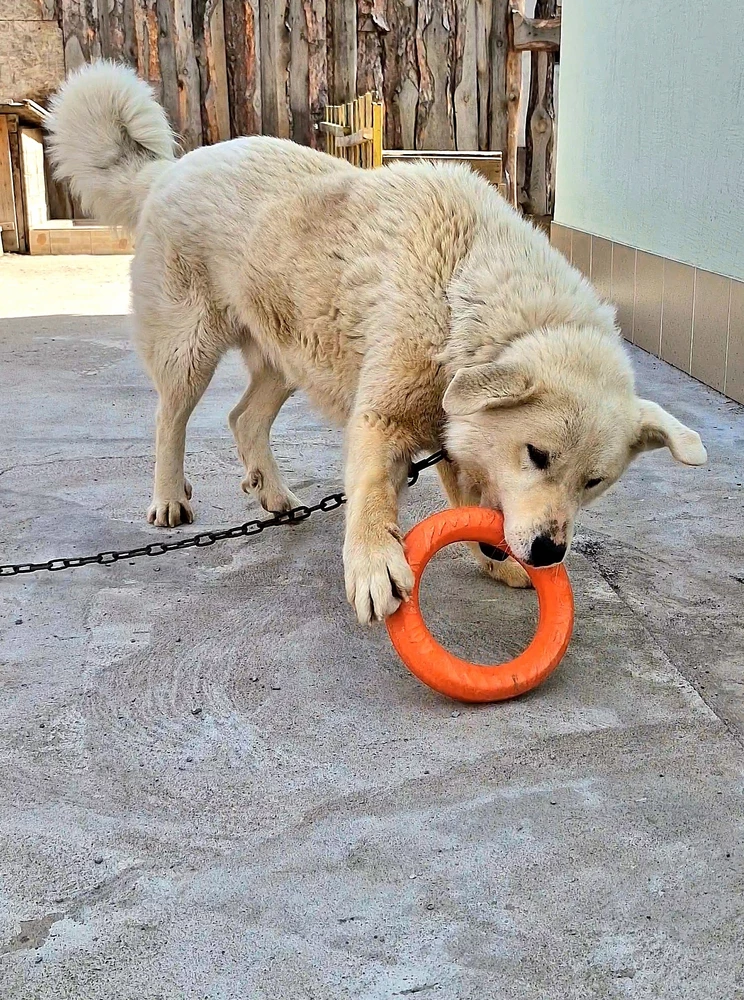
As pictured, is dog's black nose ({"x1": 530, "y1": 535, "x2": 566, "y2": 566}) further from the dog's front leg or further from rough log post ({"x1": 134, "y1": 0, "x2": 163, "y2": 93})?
rough log post ({"x1": 134, "y1": 0, "x2": 163, "y2": 93})

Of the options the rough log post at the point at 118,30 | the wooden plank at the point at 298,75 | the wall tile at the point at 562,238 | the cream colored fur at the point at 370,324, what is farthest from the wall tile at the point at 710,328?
the rough log post at the point at 118,30

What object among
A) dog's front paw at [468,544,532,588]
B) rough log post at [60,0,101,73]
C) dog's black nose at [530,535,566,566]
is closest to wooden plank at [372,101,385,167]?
rough log post at [60,0,101,73]

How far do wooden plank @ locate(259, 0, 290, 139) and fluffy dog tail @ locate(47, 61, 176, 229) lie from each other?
6967 mm

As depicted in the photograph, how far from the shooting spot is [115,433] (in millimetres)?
5020

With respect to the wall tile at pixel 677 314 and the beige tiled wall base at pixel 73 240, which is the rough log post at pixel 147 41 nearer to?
the beige tiled wall base at pixel 73 240

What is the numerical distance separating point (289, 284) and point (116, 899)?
2.11 meters

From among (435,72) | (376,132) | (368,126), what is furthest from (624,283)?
(435,72)

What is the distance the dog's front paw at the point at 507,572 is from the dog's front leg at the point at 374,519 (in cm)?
48

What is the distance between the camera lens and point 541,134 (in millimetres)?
10758

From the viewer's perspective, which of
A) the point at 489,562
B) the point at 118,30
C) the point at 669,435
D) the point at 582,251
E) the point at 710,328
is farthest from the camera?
the point at 118,30

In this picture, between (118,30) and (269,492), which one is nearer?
(269,492)

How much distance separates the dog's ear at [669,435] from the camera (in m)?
2.74

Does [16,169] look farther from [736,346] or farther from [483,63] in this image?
[736,346]

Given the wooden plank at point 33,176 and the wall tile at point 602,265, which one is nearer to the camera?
the wall tile at point 602,265
